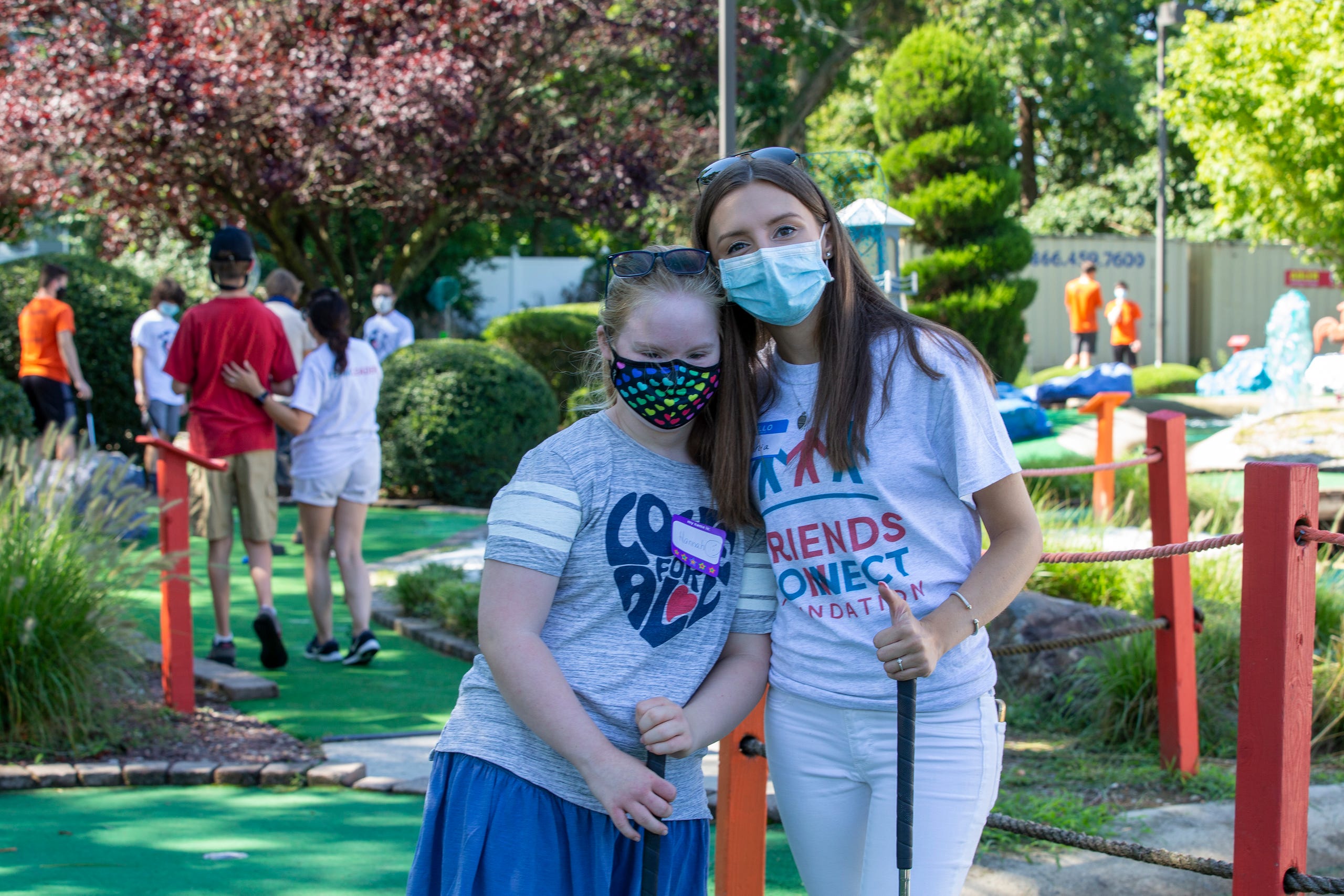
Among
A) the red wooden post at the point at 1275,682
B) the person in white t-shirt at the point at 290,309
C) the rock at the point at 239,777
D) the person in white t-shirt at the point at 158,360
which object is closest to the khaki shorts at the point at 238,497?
the person in white t-shirt at the point at 290,309

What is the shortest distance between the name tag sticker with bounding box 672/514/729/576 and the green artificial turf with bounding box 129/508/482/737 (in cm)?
329

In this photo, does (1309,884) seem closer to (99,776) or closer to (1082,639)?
(1082,639)

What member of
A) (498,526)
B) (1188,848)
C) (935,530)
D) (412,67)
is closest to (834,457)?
(935,530)

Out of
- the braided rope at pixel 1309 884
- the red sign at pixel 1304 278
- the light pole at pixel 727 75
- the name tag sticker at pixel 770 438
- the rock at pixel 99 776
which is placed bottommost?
the rock at pixel 99 776

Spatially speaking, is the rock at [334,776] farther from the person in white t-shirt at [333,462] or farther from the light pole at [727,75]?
the light pole at [727,75]

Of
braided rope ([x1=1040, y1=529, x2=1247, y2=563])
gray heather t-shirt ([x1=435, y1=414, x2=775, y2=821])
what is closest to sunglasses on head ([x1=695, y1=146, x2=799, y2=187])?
gray heather t-shirt ([x1=435, y1=414, x2=775, y2=821])

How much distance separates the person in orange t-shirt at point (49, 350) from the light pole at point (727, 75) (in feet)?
21.5

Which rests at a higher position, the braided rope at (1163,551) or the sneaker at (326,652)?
the braided rope at (1163,551)

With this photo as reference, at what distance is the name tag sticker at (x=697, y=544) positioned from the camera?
204cm

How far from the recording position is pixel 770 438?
7.14 feet

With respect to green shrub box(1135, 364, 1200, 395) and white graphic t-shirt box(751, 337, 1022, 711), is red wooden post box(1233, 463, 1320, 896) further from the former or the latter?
green shrub box(1135, 364, 1200, 395)

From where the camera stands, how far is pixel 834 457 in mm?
2064

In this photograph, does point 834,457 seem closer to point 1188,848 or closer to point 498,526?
point 498,526

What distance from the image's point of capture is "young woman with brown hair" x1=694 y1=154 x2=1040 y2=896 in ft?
6.77
